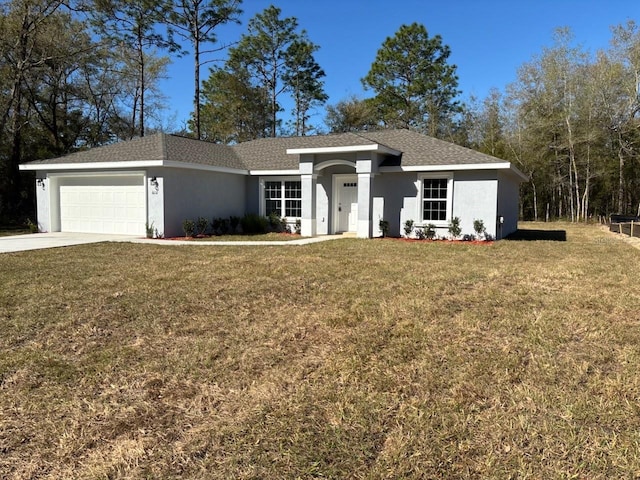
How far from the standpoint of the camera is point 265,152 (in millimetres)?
19359

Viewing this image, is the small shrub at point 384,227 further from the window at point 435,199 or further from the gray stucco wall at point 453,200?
the window at point 435,199

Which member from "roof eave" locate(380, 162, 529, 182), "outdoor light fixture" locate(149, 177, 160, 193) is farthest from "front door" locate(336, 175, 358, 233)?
"outdoor light fixture" locate(149, 177, 160, 193)

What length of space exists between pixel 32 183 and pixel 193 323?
2469 centimetres

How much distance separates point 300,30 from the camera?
32938 millimetres

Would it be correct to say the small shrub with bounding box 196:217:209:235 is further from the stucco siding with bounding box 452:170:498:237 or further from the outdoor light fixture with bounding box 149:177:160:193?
the stucco siding with bounding box 452:170:498:237

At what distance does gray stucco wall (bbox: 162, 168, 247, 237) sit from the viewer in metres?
14.9

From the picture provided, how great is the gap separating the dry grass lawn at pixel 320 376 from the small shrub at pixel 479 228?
6816mm

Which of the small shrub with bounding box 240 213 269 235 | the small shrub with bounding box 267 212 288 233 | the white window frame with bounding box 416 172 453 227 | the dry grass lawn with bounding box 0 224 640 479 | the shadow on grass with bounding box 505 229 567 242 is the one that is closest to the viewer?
the dry grass lawn with bounding box 0 224 640 479

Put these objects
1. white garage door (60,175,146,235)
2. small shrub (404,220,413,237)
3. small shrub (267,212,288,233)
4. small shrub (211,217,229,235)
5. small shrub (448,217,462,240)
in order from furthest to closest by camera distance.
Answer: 1. small shrub (267,212,288,233)
2. small shrub (211,217,229,235)
3. white garage door (60,175,146,235)
4. small shrub (404,220,413,237)
5. small shrub (448,217,462,240)

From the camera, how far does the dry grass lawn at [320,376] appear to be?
2.88m

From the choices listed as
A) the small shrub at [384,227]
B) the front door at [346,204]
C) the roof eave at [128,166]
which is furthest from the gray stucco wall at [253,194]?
the small shrub at [384,227]

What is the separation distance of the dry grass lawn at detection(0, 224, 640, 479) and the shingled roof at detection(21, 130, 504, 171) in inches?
305

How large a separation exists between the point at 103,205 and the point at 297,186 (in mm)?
7294

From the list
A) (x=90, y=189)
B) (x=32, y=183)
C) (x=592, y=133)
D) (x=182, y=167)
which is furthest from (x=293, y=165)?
(x=592, y=133)
